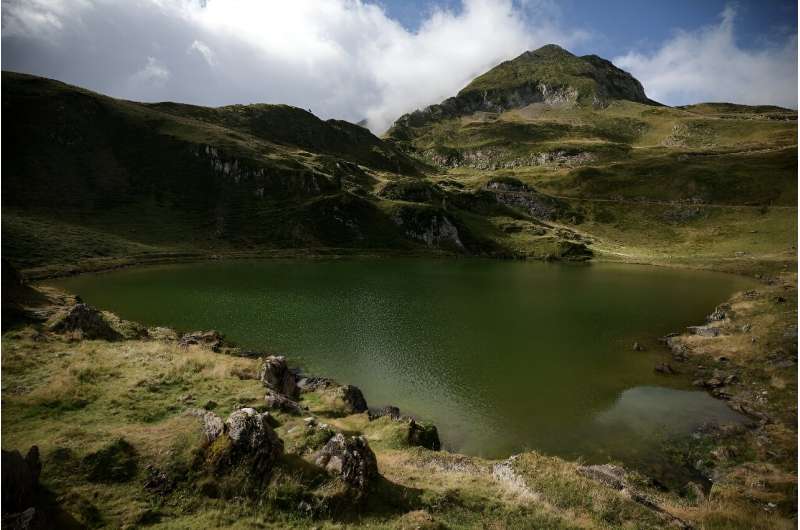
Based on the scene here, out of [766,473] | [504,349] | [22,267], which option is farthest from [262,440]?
[22,267]

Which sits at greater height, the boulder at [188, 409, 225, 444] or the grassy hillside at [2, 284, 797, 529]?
the boulder at [188, 409, 225, 444]

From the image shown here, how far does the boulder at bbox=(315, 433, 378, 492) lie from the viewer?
17828mm

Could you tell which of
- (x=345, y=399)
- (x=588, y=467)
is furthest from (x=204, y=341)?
(x=588, y=467)

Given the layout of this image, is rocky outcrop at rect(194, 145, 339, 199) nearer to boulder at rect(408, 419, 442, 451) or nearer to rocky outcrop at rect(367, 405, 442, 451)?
rocky outcrop at rect(367, 405, 442, 451)

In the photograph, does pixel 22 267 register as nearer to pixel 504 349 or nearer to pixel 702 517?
pixel 504 349

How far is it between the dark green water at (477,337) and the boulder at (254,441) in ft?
62.8

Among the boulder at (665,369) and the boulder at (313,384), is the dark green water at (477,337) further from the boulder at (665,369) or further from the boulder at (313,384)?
the boulder at (313,384)

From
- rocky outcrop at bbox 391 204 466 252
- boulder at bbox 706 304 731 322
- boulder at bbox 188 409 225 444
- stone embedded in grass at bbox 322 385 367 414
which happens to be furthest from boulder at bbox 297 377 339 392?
rocky outcrop at bbox 391 204 466 252

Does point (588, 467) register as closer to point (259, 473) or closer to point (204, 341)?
point (259, 473)

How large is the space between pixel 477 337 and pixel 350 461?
143 feet

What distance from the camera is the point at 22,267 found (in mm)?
88125

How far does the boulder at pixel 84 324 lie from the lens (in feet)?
113

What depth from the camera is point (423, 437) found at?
29453 millimetres

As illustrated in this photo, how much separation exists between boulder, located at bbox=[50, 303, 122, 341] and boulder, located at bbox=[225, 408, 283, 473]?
84.2 feet
